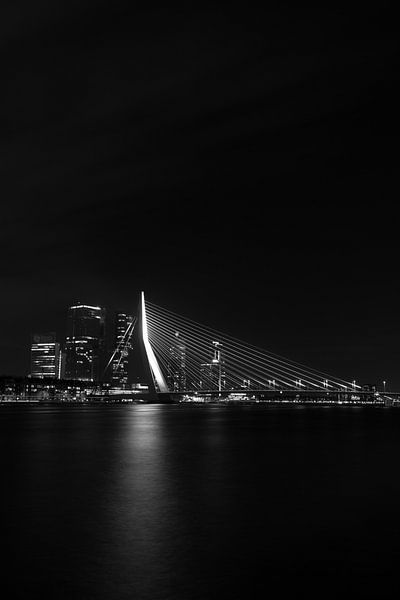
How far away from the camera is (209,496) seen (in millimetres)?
15992

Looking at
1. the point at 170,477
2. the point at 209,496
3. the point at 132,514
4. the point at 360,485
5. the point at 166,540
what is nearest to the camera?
the point at 166,540

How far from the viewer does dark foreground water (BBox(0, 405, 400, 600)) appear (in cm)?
874

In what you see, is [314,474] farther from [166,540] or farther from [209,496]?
[166,540]

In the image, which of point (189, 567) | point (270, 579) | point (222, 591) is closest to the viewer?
point (222, 591)

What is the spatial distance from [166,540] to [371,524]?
4.15m

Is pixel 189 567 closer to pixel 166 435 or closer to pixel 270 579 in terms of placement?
pixel 270 579

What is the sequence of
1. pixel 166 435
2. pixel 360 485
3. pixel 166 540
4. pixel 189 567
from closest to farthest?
pixel 189 567
pixel 166 540
pixel 360 485
pixel 166 435

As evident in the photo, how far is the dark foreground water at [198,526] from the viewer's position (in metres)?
8.74

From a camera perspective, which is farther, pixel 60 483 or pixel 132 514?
pixel 60 483

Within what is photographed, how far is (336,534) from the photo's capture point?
38.3 feet

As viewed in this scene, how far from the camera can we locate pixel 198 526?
12383mm

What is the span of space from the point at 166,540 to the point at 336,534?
10.2 feet

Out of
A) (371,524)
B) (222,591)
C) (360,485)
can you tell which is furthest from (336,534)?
(360,485)

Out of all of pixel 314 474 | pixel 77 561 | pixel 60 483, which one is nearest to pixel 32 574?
pixel 77 561
